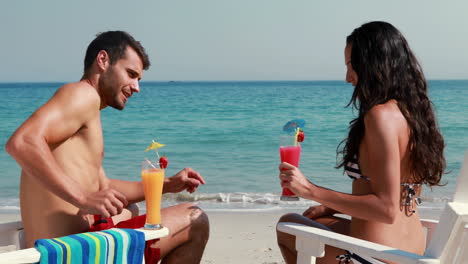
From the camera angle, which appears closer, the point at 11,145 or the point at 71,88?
the point at 11,145

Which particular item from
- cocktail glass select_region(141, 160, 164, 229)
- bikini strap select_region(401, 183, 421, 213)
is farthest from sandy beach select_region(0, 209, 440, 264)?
cocktail glass select_region(141, 160, 164, 229)

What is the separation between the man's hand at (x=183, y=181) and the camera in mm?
2863

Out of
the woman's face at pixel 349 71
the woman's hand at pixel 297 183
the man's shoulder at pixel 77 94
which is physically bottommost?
the woman's hand at pixel 297 183

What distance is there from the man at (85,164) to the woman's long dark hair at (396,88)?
80cm

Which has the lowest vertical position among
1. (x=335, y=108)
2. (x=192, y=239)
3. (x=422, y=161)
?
(x=335, y=108)

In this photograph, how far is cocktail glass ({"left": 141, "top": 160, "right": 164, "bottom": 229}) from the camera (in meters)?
2.29

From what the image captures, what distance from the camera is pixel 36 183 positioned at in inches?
94.1

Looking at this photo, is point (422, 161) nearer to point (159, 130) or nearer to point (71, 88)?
point (71, 88)

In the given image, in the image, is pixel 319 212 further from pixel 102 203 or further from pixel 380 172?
pixel 102 203

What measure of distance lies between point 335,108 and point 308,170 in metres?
13.2

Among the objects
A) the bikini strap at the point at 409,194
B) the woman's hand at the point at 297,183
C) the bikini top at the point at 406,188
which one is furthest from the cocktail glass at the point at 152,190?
the bikini strap at the point at 409,194

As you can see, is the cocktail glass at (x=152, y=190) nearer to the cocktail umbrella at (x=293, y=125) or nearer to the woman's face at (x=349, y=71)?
the cocktail umbrella at (x=293, y=125)

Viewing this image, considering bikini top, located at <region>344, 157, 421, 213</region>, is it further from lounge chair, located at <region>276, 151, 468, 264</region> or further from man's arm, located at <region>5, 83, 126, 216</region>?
man's arm, located at <region>5, 83, 126, 216</region>

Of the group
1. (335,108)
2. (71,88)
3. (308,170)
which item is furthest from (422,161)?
(335,108)
